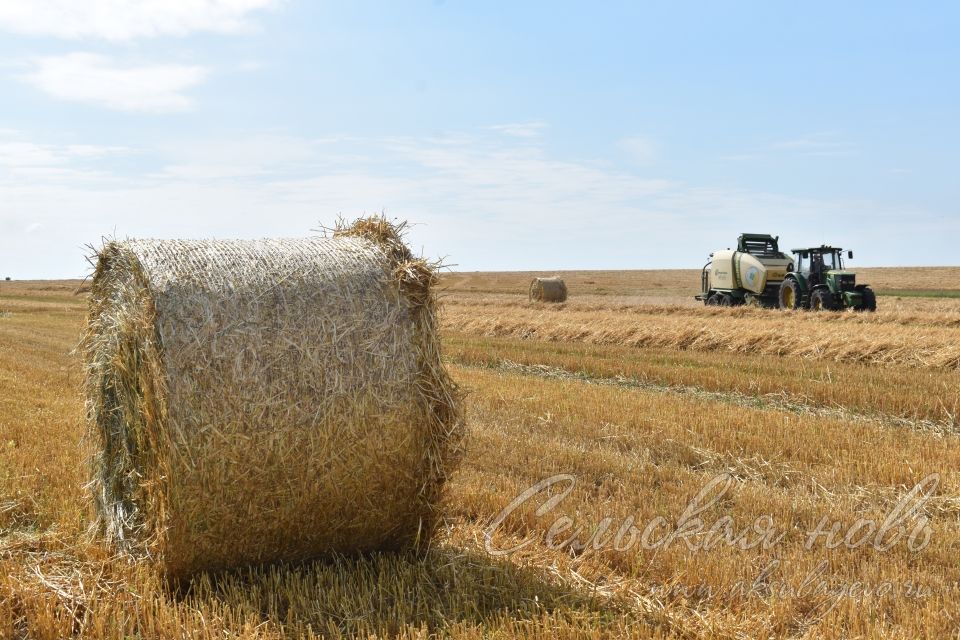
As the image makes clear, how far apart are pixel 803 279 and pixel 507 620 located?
21.6m

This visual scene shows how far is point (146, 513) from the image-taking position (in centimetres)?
507

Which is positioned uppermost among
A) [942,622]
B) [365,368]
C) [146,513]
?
[365,368]

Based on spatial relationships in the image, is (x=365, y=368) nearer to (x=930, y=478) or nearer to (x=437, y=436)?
(x=437, y=436)

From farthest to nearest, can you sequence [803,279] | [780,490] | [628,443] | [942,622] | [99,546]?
[803,279], [628,443], [780,490], [99,546], [942,622]

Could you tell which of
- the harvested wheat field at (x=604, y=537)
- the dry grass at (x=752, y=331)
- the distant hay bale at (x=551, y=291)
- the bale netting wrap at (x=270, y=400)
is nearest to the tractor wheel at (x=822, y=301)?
the dry grass at (x=752, y=331)

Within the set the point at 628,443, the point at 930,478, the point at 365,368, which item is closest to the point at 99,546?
the point at 365,368

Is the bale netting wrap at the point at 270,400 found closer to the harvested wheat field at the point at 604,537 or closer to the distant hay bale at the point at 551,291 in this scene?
the harvested wheat field at the point at 604,537

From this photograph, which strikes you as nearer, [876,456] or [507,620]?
[507,620]

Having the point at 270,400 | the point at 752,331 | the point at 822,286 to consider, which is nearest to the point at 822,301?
the point at 822,286

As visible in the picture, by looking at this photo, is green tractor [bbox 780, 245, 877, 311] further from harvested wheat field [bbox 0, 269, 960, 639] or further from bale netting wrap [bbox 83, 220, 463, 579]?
bale netting wrap [bbox 83, 220, 463, 579]

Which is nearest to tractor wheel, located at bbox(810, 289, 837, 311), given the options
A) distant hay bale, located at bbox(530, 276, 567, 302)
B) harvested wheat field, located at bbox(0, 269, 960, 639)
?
distant hay bale, located at bbox(530, 276, 567, 302)

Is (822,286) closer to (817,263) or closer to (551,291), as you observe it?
(817,263)

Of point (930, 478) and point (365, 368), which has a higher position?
point (365, 368)

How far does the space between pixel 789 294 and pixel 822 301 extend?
1798mm
